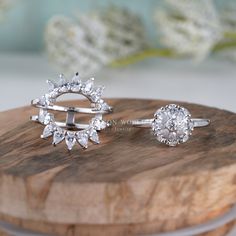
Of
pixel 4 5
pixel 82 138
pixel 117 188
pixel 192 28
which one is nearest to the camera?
pixel 117 188

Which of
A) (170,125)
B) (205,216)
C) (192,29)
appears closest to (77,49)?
(192,29)

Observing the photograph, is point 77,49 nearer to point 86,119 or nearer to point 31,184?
point 86,119

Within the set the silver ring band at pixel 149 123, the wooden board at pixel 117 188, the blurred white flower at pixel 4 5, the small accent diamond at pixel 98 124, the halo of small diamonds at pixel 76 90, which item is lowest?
the wooden board at pixel 117 188

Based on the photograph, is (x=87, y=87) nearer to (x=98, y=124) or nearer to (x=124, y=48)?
(x=98, y=124)

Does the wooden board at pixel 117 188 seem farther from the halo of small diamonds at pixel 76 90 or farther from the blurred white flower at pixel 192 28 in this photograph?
the blurred white flower at pixel 192 28

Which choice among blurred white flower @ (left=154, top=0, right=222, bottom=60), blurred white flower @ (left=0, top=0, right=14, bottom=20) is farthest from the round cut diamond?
blurred white flower @ (left=0, top=0, right=14, bottom=20)

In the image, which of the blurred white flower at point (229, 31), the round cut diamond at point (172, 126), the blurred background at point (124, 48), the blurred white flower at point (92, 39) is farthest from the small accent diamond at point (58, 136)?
the blurred white flower at point (229, 31)

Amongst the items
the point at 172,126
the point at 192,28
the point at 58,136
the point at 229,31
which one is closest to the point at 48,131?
the point at 58,136
